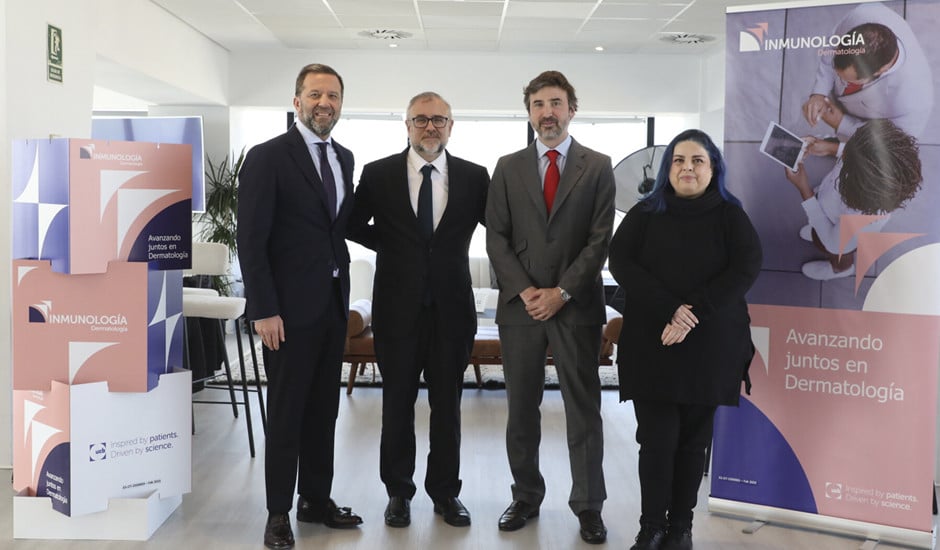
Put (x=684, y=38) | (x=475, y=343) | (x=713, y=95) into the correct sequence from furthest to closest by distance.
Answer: (x=713, y=95) → (x=684, y=38) → (x=475, y=343)

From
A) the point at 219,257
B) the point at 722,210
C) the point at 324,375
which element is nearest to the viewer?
the point at 722,210

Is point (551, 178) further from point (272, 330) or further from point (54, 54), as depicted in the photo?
point (54, 54)

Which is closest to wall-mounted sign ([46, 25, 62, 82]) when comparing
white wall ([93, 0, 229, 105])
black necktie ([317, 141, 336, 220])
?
white wall ([93, 0, 229, 105])

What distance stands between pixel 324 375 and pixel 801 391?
74.6 inches

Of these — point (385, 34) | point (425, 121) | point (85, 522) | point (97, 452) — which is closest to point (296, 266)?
point (425, 121)

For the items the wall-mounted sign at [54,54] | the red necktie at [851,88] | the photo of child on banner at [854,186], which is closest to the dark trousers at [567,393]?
the photo of child on banner at [854,186]

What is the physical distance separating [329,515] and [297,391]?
553 mm

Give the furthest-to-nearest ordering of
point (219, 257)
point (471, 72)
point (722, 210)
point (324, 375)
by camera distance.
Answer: point (471, 72)
point (219, 257)
point (324, 375)
point (722, 210)

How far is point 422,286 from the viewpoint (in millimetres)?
3352

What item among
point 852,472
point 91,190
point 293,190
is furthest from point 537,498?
point 91,190

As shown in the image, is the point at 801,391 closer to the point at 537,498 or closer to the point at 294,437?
the point at 537,498

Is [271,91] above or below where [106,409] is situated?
above

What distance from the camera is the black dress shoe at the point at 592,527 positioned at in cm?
335

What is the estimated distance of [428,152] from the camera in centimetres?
340
